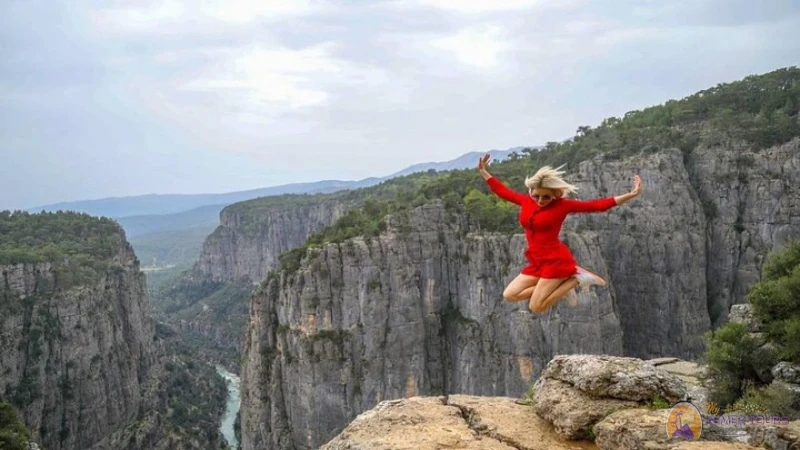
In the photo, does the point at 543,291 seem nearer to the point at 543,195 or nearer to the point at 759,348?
the point at 543,195

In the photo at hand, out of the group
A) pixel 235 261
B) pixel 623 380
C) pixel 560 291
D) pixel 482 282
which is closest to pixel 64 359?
pixel 482 282

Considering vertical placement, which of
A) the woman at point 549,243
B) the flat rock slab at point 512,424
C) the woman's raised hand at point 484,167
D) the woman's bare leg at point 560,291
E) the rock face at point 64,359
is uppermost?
the woman's raised hand at point 484,167

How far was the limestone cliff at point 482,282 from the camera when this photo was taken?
45844mm

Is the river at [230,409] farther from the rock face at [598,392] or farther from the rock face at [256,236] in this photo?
the rock face at [598,392]

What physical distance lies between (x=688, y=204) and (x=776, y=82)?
1948 cm

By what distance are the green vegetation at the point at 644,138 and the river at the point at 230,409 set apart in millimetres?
30307

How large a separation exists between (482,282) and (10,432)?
29.7m

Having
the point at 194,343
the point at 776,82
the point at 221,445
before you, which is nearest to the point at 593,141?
the point at 776,82

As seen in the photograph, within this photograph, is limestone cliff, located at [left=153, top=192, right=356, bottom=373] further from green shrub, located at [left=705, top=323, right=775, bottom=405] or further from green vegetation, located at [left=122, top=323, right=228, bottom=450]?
green shrub, located at [left=705, top=323, right=775, bottom=405]

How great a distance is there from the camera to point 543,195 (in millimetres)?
8883

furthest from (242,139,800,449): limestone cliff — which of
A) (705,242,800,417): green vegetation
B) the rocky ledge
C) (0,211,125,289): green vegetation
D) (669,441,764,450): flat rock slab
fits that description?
(669,441,764,450): flat rock slab

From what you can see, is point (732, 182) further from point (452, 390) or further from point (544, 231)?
point (544, 231)

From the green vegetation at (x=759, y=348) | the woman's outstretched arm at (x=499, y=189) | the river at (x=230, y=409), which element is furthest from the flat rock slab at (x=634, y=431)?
the river at (x=230, y=409)

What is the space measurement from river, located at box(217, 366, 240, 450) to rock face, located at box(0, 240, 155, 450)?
36.5 ft
